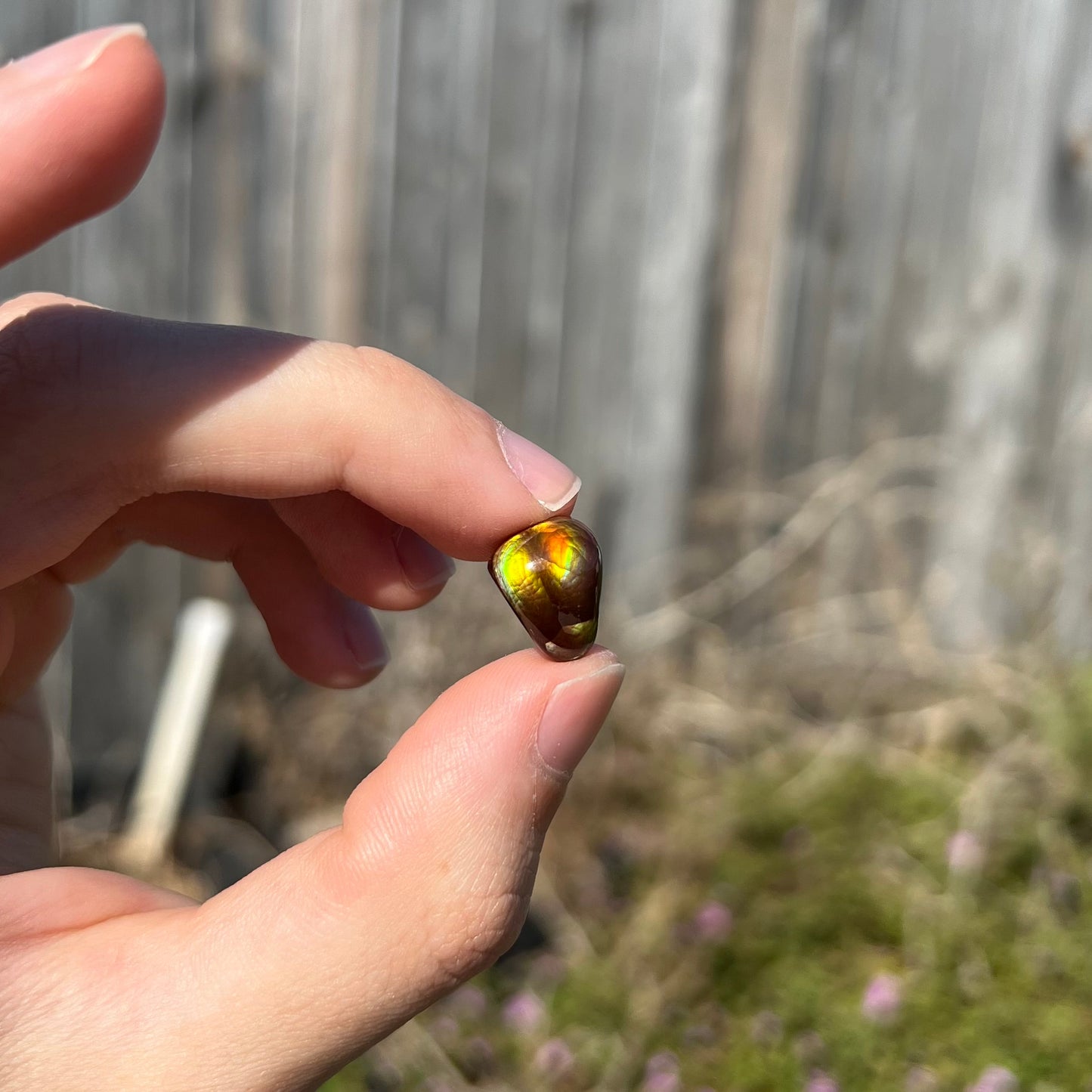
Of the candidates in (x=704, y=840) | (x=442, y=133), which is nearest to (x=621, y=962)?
(x=704, y=840)

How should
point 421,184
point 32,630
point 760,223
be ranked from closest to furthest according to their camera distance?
point 32,630
point 421,184
point 760,223

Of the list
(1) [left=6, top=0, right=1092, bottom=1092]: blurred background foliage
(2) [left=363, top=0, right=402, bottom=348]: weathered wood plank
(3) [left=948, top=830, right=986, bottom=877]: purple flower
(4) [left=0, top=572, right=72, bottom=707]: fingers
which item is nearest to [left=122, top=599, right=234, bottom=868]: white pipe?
(1) [left=6, top=0, right=1092, bottom=1092]: blurred background foliage

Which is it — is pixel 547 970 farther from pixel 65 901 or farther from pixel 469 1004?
pixel 65 901

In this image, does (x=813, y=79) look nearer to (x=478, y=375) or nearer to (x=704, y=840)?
(x=478, y=375)

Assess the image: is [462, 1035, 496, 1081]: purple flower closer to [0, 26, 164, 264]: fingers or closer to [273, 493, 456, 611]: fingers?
[273, 493, 456, 611]: fingers

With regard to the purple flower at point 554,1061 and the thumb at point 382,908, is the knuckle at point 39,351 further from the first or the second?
the purple flower at point 554,1061

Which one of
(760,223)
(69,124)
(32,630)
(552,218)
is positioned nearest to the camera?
(69,124)

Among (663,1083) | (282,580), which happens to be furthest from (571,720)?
(663,1083)

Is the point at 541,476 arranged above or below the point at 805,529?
above
